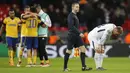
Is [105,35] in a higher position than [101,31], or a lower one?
lower

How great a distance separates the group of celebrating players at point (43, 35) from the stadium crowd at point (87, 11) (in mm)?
8783

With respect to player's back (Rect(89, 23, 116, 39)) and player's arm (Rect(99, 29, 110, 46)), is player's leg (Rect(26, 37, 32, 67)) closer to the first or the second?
player's back (Rect(89, 23, 116, 39))

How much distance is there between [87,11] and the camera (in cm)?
3105

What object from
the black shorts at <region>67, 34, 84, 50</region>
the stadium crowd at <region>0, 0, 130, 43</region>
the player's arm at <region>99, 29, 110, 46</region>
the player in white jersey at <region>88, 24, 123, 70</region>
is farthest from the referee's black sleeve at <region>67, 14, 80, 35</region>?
the stadium crowd at <region>0, 0, 130, 43</region>

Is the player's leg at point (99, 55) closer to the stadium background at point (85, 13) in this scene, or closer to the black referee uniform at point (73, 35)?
the black referee uniform at point (73, 35)

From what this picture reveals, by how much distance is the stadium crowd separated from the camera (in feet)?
102

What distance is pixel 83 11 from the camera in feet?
103

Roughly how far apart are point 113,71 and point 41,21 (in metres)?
4.05

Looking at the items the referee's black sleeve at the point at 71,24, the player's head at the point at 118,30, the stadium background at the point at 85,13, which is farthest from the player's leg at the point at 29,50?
the stadium background at the point at 85,13

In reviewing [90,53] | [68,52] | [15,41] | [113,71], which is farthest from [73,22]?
[90,53]

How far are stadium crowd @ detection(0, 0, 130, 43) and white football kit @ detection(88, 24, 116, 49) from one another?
39.8 feet

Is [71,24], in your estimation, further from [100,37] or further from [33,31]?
[33,31]

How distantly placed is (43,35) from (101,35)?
11.4 ft

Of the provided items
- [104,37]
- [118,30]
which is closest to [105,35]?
[104,37]
